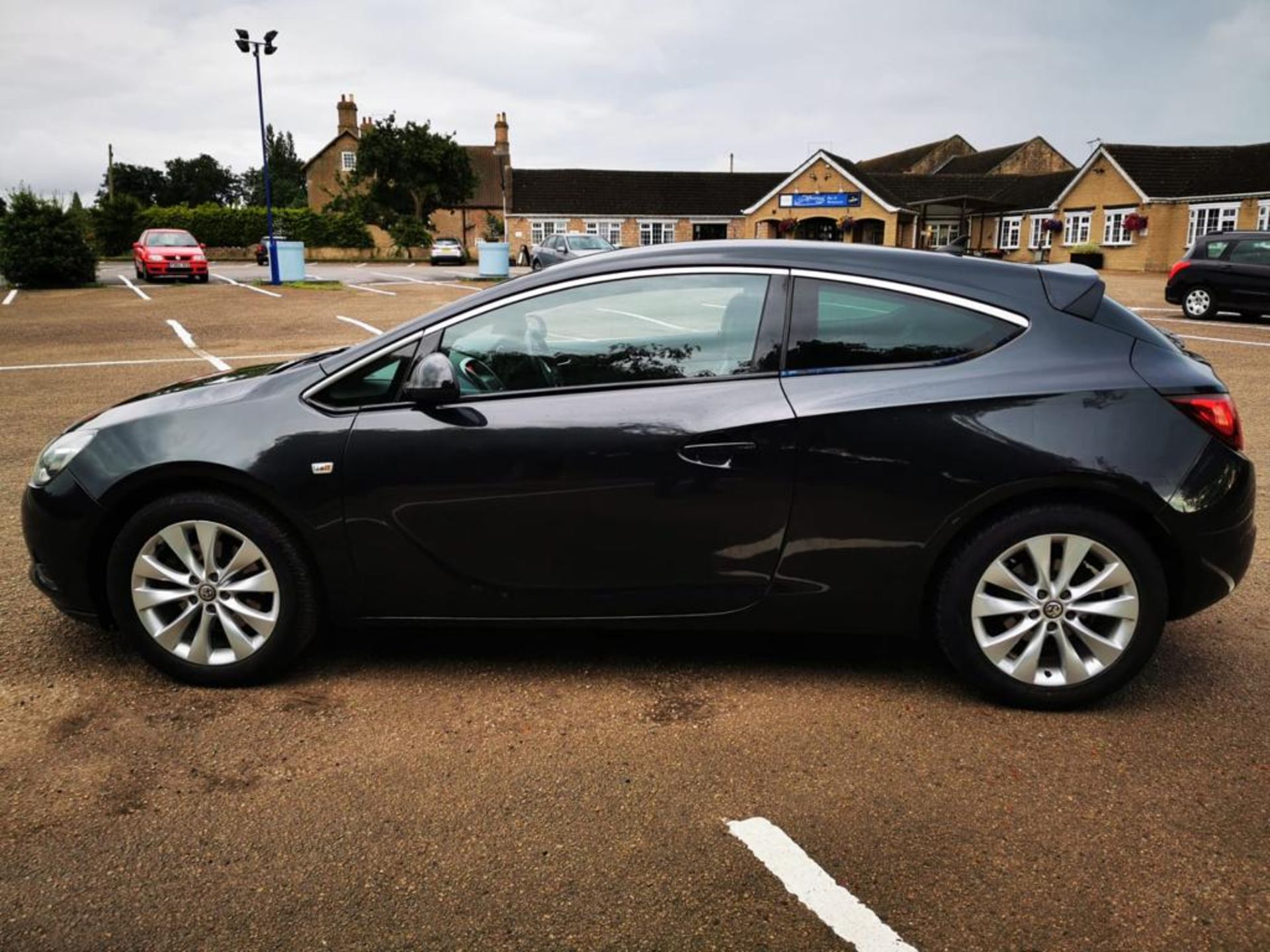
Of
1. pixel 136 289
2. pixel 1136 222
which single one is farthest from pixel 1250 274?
pixel 1136 222

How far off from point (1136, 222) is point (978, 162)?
2770cm

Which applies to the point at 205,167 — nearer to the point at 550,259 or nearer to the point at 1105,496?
the point at 550,259

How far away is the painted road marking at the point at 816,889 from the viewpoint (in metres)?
2.29

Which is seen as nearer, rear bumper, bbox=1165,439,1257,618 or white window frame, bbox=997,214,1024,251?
rear bumper, bbox=1165,439,1257,618

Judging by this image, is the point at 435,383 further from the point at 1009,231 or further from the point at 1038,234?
the point at 1009,231

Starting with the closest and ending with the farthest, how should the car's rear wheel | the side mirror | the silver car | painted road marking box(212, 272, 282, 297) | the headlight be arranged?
the side mirror < the headlight < the car's rear wheel < the silver car < painted road marking box(212, 272, 282, 297)

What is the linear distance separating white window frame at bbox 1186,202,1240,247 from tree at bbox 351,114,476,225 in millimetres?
40771

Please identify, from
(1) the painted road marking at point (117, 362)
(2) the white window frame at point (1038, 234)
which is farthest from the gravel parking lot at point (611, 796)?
(2) the white window frame at point (1038, 234)

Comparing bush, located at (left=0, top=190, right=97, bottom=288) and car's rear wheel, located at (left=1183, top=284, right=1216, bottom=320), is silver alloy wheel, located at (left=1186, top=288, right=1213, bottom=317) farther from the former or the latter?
bush, located at (left=0, top=190, right=97, bottom=288)

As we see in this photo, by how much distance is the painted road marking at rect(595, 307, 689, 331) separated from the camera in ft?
11.6

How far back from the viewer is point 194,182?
4513 inches

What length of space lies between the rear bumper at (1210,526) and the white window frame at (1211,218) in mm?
47816

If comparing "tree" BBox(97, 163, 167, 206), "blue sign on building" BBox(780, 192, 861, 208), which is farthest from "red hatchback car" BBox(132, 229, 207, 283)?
"tree" BBox(97, 163, 167, 206)

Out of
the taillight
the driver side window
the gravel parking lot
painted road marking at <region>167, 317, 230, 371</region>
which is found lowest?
the gravel parking lot
